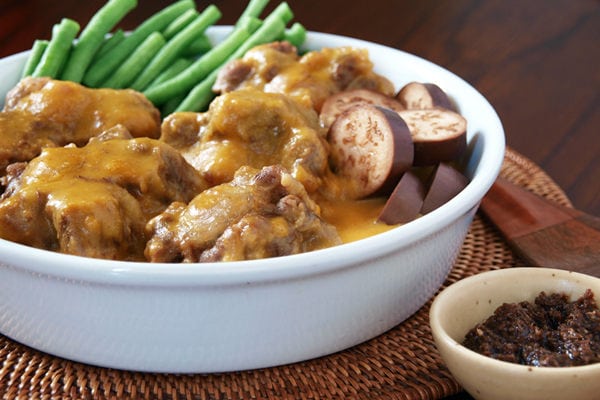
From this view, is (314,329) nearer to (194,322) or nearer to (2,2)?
(194,322)

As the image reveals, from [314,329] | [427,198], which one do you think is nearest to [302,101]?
[427,198]

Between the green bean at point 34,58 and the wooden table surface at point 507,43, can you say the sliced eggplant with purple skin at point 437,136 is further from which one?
the green bean at point 34,58

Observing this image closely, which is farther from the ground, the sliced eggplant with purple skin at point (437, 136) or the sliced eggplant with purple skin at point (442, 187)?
the sliced eggplant with purple skin at point (437, 136)

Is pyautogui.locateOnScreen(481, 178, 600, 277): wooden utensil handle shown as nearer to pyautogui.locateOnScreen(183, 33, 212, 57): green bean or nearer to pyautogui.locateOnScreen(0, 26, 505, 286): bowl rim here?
pyautogui.locateOnScreen(0, 26, 505, 286): bowl rim

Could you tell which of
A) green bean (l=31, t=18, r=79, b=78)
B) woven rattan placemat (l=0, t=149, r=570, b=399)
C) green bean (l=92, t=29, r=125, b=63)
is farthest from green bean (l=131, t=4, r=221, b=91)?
woven rattan placemat (l=0, t=149, r=570, b=399)

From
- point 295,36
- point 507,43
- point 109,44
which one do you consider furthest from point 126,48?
point 507,43

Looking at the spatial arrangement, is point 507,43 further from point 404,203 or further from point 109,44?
point 404,203

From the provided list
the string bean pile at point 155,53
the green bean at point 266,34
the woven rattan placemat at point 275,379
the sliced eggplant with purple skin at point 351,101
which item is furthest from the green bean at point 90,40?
the woven rattan placemat at point 275,379
